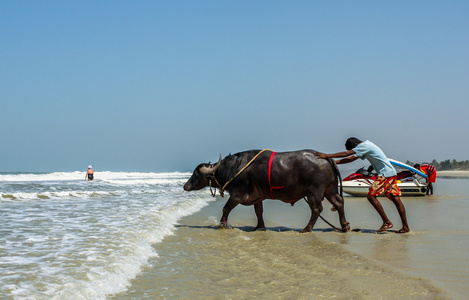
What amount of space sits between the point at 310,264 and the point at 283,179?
330cm

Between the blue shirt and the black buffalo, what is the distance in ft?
2.25

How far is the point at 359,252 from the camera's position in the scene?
5.88 m

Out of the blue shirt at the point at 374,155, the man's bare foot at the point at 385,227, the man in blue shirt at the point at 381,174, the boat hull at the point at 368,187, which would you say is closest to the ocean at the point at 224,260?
the man's bare foot at the point at 385,227

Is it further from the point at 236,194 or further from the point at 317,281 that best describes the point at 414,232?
the point at 317,281

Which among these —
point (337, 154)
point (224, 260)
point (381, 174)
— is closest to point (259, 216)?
point (337, 154)

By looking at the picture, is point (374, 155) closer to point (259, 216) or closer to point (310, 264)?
point (259, 216)

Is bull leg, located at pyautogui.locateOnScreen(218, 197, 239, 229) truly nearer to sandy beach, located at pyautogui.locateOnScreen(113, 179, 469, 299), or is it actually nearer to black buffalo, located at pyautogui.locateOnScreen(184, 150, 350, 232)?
black buffalo, located at pyautogui.locateOnScreen(184, 150, 350, 232)

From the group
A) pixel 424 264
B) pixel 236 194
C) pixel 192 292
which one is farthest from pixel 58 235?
pixel 424 264

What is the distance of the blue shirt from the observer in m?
7.71

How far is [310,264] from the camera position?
512 cm

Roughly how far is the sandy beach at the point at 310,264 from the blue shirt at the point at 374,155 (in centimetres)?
104

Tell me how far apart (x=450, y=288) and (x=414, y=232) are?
3795 millimetres

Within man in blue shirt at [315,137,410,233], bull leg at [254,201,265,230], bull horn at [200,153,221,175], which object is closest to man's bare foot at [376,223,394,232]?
man in blue shirt at [315,137,410,233]

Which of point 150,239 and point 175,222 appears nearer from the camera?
point 150,239
